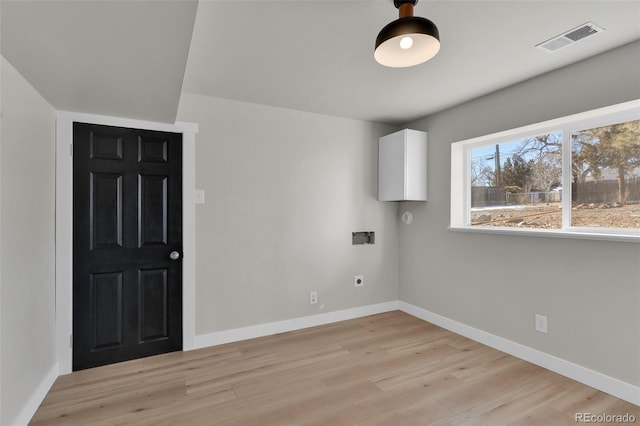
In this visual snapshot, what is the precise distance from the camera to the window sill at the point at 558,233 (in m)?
2.18

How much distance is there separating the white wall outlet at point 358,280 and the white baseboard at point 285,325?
0.28m

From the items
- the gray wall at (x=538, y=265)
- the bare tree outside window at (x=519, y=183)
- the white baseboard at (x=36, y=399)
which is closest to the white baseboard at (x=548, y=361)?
the gray wall at (x=538, y=265)

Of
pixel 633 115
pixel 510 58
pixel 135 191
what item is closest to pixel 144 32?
pixel 135 191

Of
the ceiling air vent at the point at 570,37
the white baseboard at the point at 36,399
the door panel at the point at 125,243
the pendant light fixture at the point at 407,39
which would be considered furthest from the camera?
the door panel at the point at 125,243

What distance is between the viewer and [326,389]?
2.34 meters

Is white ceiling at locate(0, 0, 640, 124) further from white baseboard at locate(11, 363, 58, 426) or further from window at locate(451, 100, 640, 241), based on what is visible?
white baseboard at locate(11, 363, 58, 426)

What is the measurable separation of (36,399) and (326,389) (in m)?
1.88

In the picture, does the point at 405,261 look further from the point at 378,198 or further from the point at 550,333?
the point at 550,333

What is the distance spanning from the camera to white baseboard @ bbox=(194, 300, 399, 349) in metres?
3.07

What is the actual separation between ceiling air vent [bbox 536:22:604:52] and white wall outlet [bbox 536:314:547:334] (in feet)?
6.74

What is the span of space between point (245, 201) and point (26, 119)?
1.71 m

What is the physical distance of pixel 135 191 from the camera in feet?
9.16

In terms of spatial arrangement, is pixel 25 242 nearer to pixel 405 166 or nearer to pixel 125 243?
pixel 125 243

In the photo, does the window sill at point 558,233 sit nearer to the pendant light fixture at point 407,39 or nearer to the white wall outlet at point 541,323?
the white wall outlet at point 541,323
